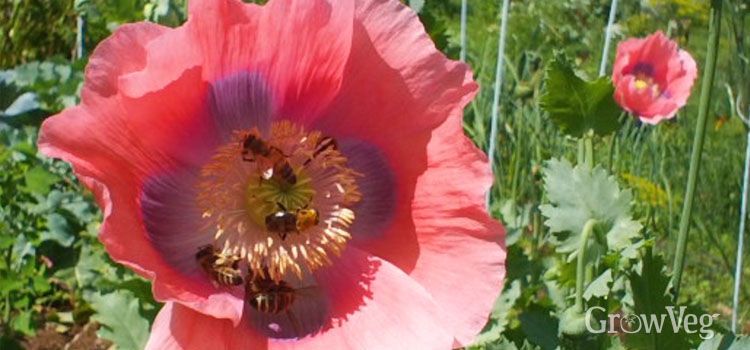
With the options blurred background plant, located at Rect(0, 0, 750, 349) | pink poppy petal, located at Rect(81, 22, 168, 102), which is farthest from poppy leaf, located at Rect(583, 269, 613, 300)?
pink poppy petal, located at Rect(81, 22, 168, 102)

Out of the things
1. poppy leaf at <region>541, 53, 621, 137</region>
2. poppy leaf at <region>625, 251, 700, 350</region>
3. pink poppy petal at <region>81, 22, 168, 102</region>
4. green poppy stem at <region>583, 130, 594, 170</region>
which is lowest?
poppy leaf at <region>625, 251, 700, 350</region>

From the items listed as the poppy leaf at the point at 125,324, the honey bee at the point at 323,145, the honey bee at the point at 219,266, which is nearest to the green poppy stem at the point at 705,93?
the honey bee at the point at 323,145

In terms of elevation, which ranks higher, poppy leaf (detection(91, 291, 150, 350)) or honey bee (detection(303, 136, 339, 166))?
honey bee (detection(303, 136, 339, 166))

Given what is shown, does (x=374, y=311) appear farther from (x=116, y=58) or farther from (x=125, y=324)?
(x=125, y=324)

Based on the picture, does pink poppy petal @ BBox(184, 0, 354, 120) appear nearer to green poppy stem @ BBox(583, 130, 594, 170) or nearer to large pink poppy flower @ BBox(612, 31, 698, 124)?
green poppy stem @ BBox(583, 130, 594, 170)

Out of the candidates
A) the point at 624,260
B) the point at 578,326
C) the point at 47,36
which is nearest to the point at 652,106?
the point at 624,260

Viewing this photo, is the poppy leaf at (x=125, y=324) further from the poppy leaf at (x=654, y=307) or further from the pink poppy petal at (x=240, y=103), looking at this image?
the poppy leaf at (x=654, y=307)
